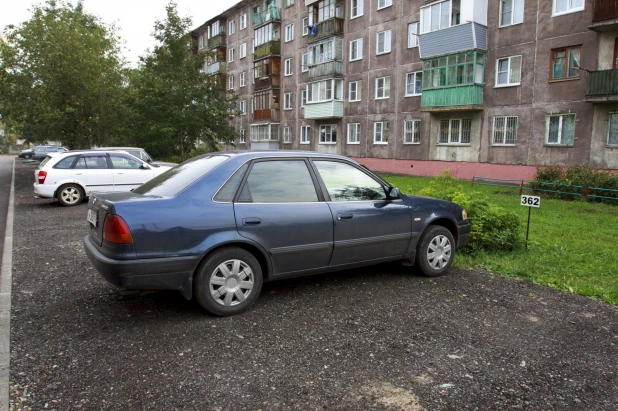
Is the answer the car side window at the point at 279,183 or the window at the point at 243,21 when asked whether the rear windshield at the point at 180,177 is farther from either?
the window at the point at 243,21

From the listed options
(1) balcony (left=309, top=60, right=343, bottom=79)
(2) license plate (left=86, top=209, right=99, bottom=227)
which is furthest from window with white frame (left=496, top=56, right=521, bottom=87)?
(2) license plate (left=86, top=209, right=99, bottom=227)

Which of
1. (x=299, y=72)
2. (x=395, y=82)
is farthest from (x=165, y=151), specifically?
(x=395, y=82)

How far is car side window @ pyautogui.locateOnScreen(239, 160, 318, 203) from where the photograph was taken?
478cm

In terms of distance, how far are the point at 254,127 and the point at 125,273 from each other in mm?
41825

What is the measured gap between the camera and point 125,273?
4078 mm

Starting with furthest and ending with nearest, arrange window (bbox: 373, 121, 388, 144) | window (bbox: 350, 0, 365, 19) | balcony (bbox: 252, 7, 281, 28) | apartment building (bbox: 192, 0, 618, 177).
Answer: balcony (bbox: 252, 7, 281, 28), window (bbox: 350, 0, 365, 19), window (bbox: 373, 121, 388, 144), apartment building (bbox: 192, 0, 618, 177)

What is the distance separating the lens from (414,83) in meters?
28.6

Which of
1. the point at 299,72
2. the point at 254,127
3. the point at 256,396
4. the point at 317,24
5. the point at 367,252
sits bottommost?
the point at 256,396

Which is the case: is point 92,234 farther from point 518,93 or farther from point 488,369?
point 518,93

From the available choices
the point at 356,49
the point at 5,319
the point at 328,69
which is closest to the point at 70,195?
the point at 5,319

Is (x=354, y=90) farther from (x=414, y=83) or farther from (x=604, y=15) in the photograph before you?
(x=604, y=15)

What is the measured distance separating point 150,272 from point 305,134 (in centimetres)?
3506

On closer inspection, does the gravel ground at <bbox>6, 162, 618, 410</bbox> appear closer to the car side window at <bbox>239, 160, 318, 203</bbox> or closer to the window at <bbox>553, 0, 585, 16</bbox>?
the car side window at <bbox>239, 160, 318, 203</bbox>

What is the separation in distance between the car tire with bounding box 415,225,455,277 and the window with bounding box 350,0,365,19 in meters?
29.3
